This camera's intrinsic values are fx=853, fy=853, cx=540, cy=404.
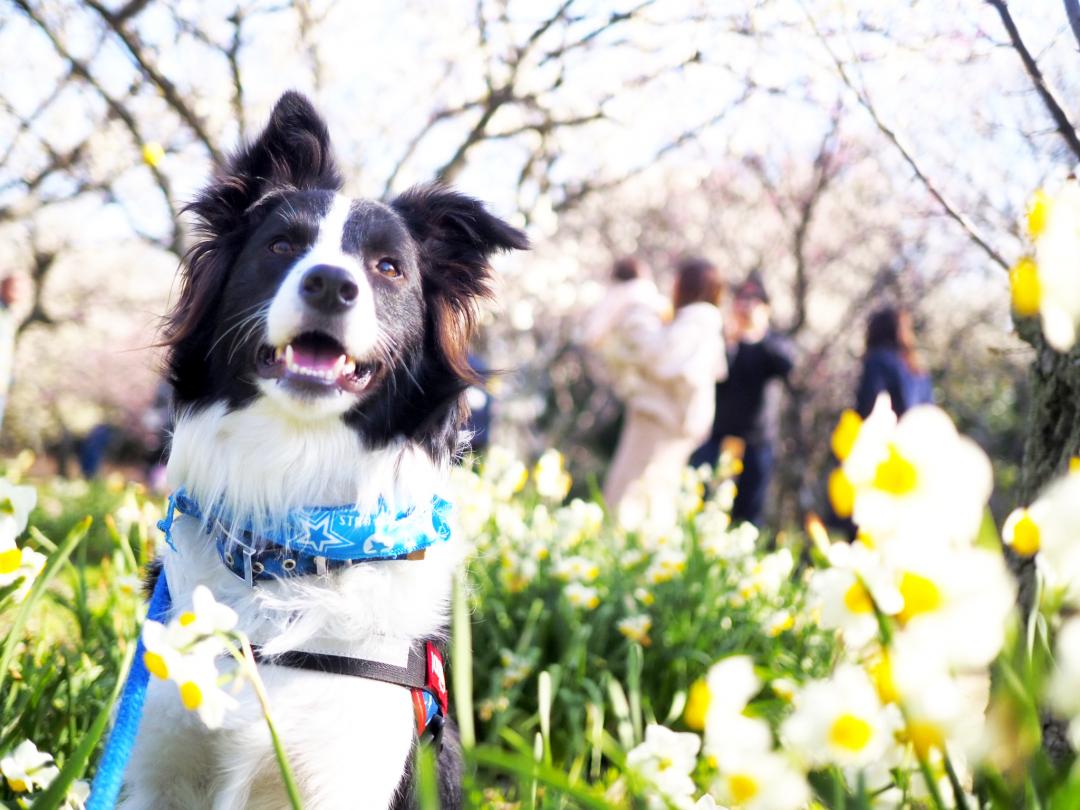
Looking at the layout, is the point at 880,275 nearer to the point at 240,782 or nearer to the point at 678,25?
the point at 678,25

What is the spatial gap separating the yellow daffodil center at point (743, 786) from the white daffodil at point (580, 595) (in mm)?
2478

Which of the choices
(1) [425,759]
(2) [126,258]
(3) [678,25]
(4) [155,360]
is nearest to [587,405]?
(3) [678,25]

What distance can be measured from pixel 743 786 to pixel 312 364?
1504 millimetres

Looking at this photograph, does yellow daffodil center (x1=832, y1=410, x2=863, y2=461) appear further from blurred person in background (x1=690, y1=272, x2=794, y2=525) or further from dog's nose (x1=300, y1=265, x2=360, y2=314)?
blurred person in background (x1=690, y1=272, x2=794, y2=525)

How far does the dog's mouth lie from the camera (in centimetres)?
204

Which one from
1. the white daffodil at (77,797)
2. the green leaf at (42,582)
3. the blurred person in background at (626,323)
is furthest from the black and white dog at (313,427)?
the blurred person in background at (626,323)

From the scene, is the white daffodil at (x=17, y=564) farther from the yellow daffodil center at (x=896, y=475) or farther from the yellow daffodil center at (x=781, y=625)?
the yellow daffodil center at (x=781, y=625)

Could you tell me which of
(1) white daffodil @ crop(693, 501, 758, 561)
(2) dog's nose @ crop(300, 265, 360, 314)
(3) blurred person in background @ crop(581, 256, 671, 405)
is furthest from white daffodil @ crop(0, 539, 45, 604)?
(3) blurred person in background @ crop(581, 256, 671, 405)

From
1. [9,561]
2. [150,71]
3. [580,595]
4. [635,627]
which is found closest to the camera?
[9,561]

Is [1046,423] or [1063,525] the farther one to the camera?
[1046,423]

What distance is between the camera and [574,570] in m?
3.52

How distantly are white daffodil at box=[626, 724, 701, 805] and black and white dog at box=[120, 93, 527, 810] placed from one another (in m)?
0.70

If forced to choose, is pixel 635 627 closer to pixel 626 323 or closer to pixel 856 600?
pixel 856 600

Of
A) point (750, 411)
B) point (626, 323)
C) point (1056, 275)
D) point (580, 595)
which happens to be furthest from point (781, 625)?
point (750, 411)
